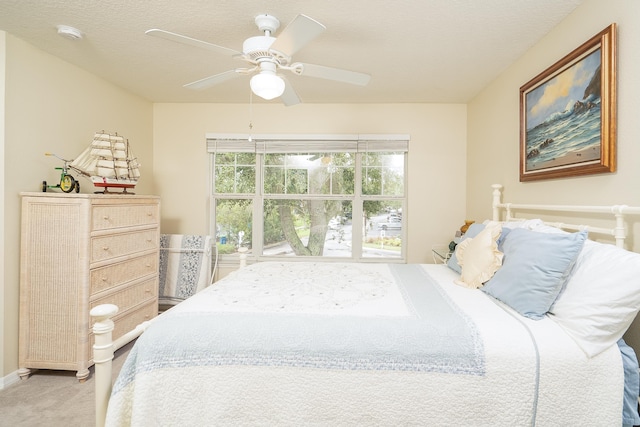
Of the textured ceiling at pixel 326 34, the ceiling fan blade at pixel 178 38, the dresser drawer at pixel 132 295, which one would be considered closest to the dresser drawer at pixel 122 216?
the dresser drawer at pixel 132 295

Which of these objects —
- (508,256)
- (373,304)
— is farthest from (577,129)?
(373,304)

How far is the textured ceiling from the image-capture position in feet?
6.29

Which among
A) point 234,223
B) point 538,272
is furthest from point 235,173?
point 538,272

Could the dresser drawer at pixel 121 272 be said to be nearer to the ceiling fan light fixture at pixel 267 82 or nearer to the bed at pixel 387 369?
the bed at pixel 387 369

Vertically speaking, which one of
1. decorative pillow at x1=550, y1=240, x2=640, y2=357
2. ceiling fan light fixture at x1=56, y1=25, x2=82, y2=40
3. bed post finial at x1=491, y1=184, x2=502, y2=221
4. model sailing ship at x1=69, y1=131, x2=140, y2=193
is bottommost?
decorative pillow at x1=550, y1=240, x2=640, y2=357

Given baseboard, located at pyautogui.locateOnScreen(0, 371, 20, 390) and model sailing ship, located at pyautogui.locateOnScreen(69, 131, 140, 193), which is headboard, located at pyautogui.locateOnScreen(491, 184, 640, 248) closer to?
model sailing ship, located at pyautogui.locateOnScreen(69, 131, 140, 193)

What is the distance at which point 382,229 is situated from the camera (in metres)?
3.90

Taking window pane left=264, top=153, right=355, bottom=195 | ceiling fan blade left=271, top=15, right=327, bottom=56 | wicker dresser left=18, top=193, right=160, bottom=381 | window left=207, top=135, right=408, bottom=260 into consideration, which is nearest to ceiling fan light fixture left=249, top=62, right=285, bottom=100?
ceiling fan blade left=271, top=15, right=327, bottom=56

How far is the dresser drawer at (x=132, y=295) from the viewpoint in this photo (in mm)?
2515

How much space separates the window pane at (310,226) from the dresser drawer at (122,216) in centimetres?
132

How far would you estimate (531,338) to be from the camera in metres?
1.26

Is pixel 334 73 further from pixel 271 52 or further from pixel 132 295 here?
pixel 132 295

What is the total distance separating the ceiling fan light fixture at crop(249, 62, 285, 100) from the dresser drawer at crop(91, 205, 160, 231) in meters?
1.56

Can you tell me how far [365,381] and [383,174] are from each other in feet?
9.51
